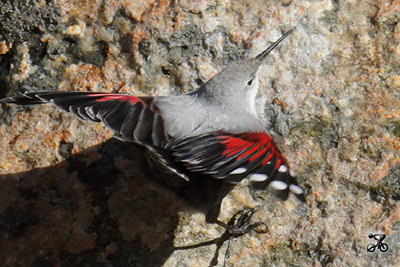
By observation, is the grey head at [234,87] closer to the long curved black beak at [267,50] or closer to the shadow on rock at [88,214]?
the long curved black beak at [267,50]

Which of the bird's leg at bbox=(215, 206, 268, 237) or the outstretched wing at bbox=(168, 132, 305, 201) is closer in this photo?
the outstretched wing at bbox=(168, 132, 305, 201)

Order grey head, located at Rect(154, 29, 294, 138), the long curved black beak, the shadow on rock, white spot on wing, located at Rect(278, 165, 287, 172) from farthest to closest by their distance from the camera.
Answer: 1. the long curved black beak
2. the shadow on rock
3. grey head, located at Rect(154, 29, 294, 138)
4. white spot on wing, located at Rect(278, 165, 287, 172)

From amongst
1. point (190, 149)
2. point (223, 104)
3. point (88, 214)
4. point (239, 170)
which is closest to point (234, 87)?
point (223, 104)

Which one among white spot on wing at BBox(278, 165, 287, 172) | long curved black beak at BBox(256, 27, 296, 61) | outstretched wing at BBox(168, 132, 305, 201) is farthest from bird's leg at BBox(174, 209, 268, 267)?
long curved black beak at BBox(256, 27, 296, 61)

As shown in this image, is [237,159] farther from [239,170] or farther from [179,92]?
[179,92]

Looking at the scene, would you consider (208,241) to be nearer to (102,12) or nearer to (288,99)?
(288,99)

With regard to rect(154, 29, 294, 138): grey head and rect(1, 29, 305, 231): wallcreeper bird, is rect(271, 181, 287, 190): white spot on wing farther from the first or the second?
rect(154, 29, 294, 138): grey head

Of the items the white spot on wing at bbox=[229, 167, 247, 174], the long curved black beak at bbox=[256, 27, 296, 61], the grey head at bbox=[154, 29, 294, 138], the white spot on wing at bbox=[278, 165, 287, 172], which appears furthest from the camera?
the long curved black beak at bbox=[256, 27, 296, 61]

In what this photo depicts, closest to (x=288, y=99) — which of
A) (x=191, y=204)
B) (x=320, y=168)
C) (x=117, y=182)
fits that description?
(x=320, y=168)
